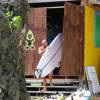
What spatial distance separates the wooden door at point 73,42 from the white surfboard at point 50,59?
0.33 metres

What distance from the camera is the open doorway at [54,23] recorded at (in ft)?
40.4

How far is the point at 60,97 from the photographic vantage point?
9.47 m

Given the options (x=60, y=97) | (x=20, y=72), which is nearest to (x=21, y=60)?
(x=20, y=72)

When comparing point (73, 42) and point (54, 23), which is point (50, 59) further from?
point (54, 23)

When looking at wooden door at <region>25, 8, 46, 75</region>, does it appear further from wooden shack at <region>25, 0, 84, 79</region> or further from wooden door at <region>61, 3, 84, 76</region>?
wooden door at <region>61, 3, 84, 76</region>

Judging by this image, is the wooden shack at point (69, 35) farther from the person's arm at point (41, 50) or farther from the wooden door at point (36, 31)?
the person's arm at point (41, 50)

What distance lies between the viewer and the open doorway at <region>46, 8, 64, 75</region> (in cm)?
1231

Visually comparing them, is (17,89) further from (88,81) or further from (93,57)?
(93,57)

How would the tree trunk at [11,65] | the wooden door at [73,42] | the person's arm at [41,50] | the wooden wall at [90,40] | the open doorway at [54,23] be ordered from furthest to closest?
the open doorway at [54,23], the wooden wall at [90,40], the person's arm at [41,50], the wooden door at [73,42], the tree trunk at [11,65]

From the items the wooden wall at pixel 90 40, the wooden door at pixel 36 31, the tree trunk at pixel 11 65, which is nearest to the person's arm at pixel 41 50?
the wooden door at pixel 36 31

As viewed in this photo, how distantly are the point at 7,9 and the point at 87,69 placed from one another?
775cm

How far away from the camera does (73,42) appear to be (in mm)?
11359

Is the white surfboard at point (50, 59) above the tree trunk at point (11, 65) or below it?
below

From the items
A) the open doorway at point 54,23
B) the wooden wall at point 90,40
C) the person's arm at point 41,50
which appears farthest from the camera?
the open doorway at point 54,23
